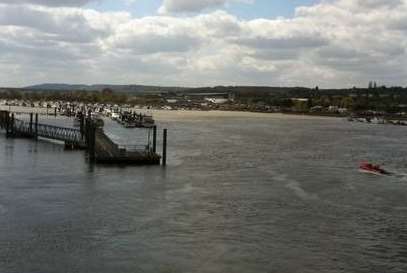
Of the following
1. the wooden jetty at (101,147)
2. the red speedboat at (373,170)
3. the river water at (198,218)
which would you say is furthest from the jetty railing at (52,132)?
the red speedboat at (373,170)

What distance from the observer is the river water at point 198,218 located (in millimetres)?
30953

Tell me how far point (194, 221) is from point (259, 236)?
472cm

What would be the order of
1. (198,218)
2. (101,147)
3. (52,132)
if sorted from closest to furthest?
1. (198,218)
2. (101,147)
3. (52,132)

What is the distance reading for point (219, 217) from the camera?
40500 mm

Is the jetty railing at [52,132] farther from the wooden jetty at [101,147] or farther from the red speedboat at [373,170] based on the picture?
the red speedboat at [373,170]

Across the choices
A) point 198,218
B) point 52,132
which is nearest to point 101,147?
point 52,132

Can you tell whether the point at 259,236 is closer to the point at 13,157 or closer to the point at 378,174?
the point at 378,174

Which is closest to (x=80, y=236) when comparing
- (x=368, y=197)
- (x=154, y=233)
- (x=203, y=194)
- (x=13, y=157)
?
(x=154, y=233)

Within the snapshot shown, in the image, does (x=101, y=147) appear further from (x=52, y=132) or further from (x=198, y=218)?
(x=198, y=218)

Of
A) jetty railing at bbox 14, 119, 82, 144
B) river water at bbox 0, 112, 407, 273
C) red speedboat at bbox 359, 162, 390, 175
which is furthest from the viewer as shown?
jetty railing at bbox 14, 119, 82, 144

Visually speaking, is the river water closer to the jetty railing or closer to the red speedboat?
the red speedboat

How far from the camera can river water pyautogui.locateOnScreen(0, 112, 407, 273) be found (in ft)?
102

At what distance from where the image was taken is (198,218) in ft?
131

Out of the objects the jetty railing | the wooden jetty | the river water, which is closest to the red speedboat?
the river water
